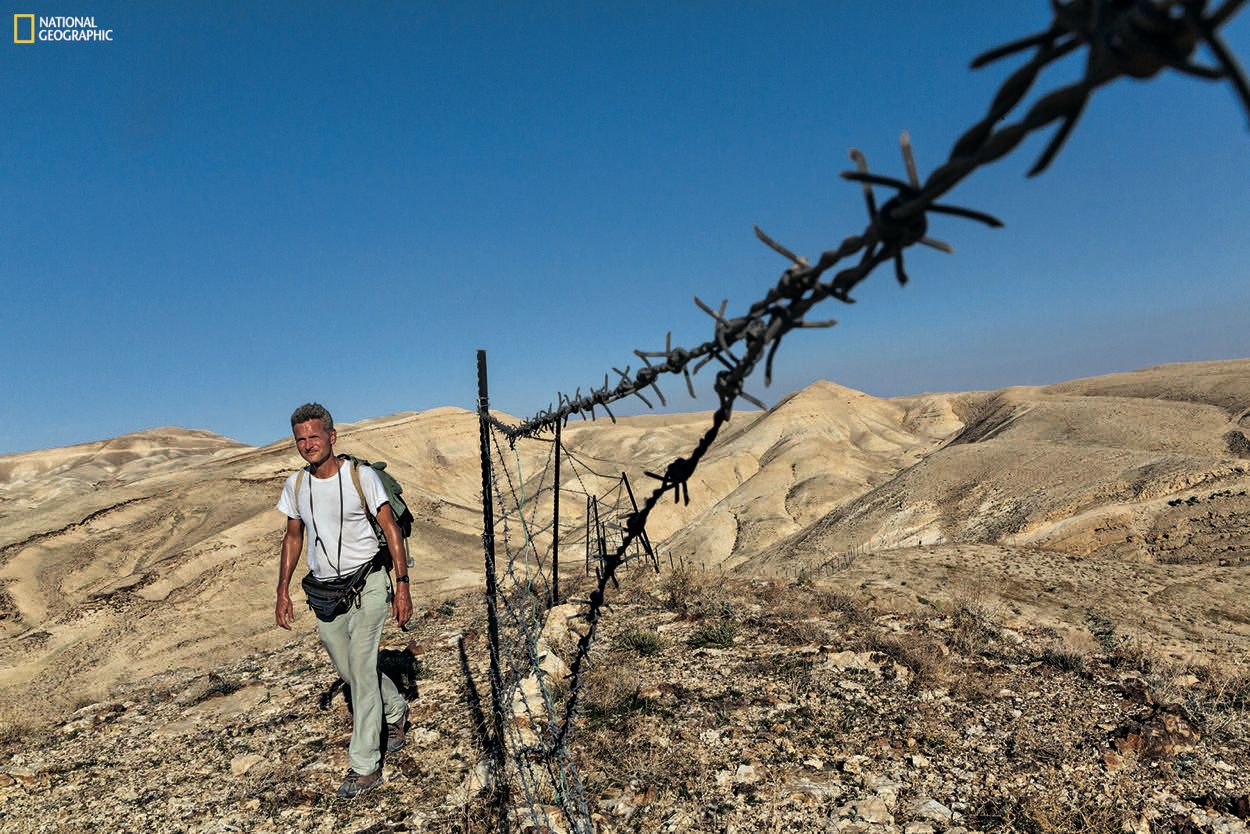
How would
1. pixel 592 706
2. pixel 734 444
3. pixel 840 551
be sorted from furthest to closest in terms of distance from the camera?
pixel 734 444 < pixel 840 551 < pixel 592 706

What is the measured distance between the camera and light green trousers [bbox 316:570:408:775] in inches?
173

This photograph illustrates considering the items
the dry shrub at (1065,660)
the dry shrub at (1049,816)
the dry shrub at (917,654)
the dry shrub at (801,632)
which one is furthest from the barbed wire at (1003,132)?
the dry shrub at (1065,660)

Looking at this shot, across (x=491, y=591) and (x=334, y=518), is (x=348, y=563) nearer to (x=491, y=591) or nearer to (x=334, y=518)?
(x=334, y=518)

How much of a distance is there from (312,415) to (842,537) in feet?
63.6

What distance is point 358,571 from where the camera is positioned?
4336 millimetres

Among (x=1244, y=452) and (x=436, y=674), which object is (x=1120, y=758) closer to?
(x=436, y=674)

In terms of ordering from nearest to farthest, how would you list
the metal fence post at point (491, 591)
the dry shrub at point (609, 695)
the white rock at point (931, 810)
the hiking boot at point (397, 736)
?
the white rock at point (931, 810) → the metal fence post at point (491, 591) → the hiking boot at point (397, 736) → the dry shrub at point (609, 695)

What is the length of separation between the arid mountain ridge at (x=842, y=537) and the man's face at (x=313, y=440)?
1.86m

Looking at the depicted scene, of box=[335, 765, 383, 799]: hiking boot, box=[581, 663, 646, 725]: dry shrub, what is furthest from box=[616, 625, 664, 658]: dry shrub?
box=[335, 765, 383, 799]: hiking boot

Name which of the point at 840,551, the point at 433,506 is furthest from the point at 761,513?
the point at 433,506

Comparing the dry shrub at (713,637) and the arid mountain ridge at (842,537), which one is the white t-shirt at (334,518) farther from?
the dry shrub at (713,637)

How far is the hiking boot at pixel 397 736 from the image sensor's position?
16.6 feet

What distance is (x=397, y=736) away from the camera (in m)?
5.08

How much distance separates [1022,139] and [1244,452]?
3146 cm
